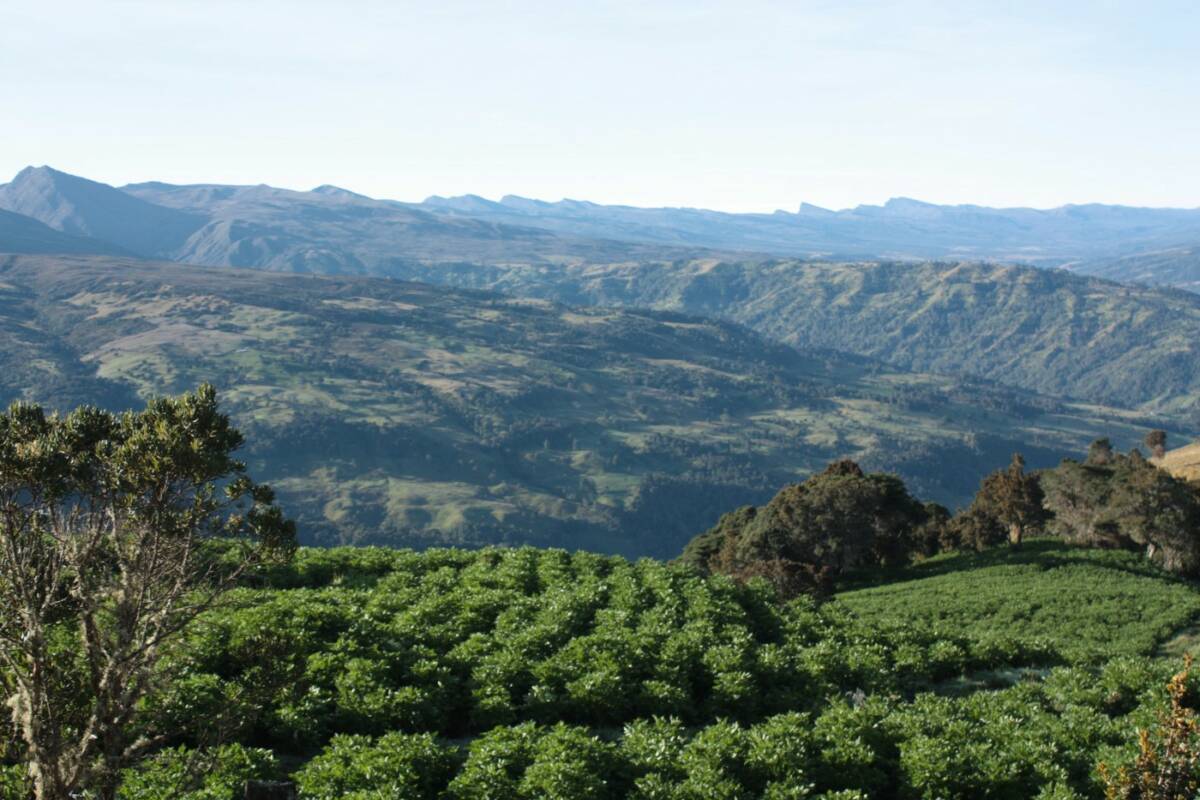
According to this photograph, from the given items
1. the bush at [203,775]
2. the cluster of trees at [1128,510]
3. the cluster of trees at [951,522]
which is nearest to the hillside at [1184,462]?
the cluster of trees at [951,522]

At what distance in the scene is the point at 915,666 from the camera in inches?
1045

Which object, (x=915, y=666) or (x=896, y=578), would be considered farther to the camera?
(x=896, y=578)

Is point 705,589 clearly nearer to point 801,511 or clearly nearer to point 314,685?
point 314,685

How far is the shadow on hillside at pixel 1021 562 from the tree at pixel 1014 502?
1.83 m

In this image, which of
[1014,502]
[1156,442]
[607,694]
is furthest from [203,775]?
[1156,442]

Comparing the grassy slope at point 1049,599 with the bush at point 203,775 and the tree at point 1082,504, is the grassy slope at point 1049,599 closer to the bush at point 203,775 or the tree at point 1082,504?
the tree at point 1082,504

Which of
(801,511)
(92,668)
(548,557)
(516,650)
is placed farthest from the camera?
(801,511)

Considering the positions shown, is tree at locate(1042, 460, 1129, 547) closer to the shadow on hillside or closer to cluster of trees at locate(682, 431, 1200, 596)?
cluster of trees at locate(682, 431, 1200, 596)

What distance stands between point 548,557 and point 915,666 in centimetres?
1541

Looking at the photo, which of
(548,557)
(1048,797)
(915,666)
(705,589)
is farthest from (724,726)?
(548,557)

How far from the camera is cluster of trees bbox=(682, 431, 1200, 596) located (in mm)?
59562

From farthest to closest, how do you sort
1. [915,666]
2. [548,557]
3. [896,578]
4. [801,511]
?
[801,511] → [896,578] → [548,557] → [915,666]

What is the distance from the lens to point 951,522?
263 ft

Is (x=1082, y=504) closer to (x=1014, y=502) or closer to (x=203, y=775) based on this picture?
(x=1014, y=502)
